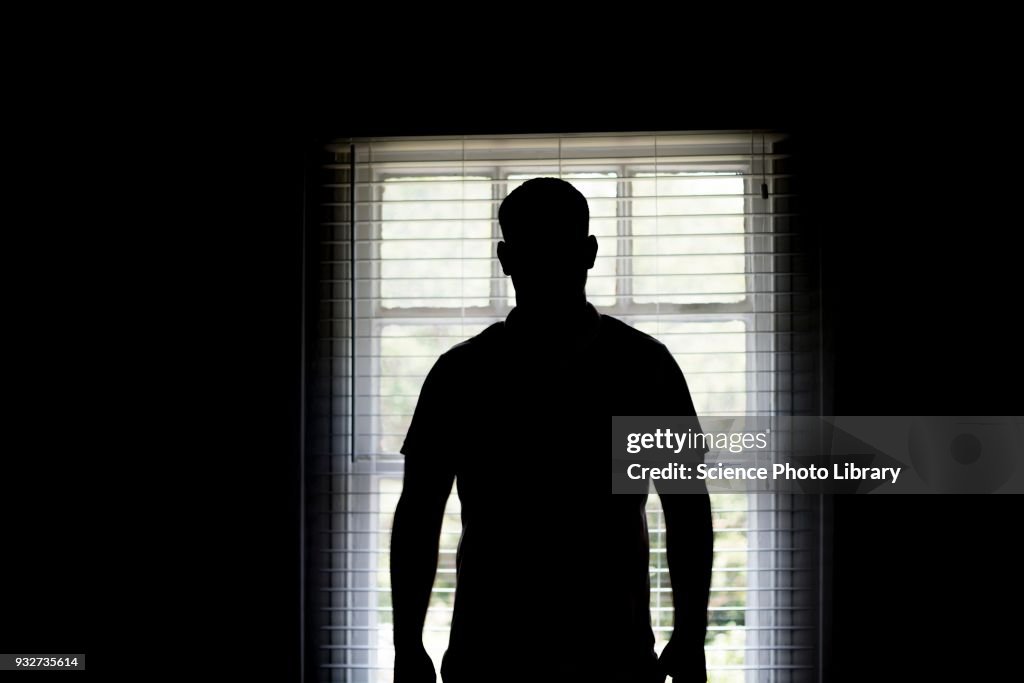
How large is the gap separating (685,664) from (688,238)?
816mm

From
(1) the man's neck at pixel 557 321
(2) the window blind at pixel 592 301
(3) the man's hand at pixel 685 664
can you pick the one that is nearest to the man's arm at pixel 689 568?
(3) the man's hand at pixel 685 664

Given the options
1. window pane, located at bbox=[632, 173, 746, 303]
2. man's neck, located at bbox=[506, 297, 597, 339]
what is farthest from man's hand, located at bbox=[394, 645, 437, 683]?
window pane, located at bbox=[632, 173, 746, 303]

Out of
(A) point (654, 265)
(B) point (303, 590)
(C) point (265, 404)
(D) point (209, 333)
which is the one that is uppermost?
(A) point (654, 265)

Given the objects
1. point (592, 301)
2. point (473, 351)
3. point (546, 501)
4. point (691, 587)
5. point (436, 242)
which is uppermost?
point (436, 242)

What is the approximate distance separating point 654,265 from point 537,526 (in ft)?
2.18

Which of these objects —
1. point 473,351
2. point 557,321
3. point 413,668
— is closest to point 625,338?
point 557,321

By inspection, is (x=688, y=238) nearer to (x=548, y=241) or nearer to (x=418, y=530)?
(x=548, y=241)

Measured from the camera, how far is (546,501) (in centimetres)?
100

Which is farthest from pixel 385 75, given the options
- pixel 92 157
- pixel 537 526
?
pixel 537 526

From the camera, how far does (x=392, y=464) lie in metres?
1.46

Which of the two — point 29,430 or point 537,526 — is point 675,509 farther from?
point 29,430

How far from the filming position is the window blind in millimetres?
1411

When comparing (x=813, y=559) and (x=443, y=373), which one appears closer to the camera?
(x=443, y=373)

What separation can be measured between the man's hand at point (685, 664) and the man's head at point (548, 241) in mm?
522
